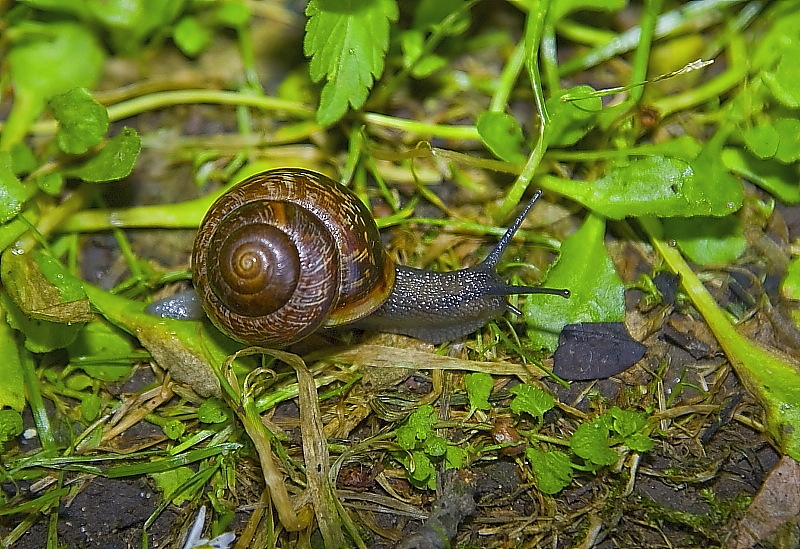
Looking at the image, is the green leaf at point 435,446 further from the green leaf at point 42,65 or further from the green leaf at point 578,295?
the green leaf at point 42,65

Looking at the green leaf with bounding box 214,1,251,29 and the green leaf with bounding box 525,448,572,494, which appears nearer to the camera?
the green leaf with bounding box 525,448,572,494

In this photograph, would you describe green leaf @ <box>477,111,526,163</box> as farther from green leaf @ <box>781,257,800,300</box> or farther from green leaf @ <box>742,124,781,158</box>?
green leaf @ <box>781,257,800,300</box>

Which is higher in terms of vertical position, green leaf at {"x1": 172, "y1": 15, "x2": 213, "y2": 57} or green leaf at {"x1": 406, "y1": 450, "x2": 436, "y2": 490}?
green leaf at {"x1": 172, "y1": 15, "x2": 213, "y2": 57}

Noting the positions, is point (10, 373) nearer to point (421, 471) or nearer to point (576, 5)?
point (421, 471)

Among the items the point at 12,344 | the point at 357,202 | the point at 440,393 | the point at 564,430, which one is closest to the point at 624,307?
the point at 564,430

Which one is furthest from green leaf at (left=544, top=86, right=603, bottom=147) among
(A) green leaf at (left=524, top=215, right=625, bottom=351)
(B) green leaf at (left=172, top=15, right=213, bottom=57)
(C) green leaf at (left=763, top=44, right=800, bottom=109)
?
(B) green leaf at (left=172, top=15, right=213, bottom=57)

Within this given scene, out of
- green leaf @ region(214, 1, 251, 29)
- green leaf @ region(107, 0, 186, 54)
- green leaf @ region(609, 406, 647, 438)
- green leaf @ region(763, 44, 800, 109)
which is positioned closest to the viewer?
green leaf @ region(609, 406, 647, 438)

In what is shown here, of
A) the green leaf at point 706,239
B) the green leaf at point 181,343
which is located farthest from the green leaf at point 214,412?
the green leaf at point 706,239

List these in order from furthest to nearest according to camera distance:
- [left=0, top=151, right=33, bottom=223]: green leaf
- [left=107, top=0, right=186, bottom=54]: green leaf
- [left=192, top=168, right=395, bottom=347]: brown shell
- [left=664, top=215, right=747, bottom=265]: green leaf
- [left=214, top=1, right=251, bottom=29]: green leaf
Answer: [left=214, top=1, right=251, bottom=29]: green leaf < [left=107, top=0, right=186, bottom=54]: green leaf < [left=664, top=215, right=747, bottom=265]: green leaf < [left=0, top=151, right=33, bottom=223]: green leaf < [left=192, top=168, right=395, bottom=347]: brown shell
